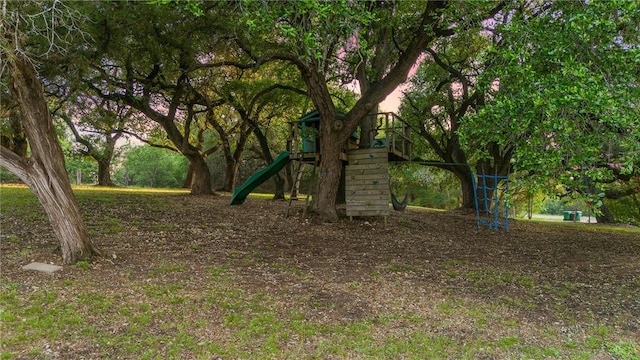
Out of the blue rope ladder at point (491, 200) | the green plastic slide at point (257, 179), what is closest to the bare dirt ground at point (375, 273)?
the blue rope ladder at point (491, 200)

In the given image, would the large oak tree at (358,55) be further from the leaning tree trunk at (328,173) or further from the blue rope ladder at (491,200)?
the blue rope ladder at (491,200)

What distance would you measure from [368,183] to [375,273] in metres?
4.82

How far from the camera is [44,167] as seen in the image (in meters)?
5.34

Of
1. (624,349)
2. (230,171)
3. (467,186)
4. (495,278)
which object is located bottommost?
(624,349)

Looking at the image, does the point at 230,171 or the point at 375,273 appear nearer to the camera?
the point at 375,273

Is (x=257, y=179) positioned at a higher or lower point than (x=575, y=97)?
lower

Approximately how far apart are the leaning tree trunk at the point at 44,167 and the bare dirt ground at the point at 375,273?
420 mm

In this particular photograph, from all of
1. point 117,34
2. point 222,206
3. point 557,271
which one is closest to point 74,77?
point 117,34

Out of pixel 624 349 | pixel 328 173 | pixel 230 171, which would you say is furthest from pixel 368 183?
pixel 230 171

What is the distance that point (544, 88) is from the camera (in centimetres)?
463

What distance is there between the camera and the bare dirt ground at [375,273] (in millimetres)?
4320

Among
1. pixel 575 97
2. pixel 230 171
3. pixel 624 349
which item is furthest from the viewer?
pixel 230 171

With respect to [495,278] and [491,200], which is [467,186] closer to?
[491,200]

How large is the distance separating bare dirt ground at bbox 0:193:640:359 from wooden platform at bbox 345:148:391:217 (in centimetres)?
55
